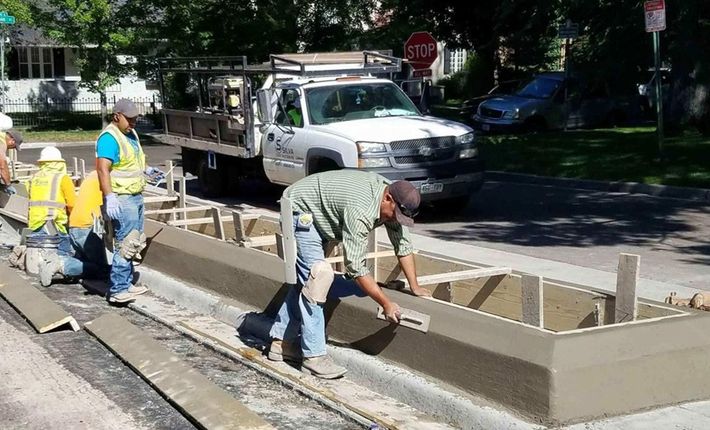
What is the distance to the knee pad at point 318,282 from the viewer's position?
6559 millimetres

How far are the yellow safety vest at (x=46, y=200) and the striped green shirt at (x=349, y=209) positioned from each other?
15.3ft

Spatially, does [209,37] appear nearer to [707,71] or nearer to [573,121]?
[573,121]

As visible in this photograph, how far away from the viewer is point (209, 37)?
91.6ft

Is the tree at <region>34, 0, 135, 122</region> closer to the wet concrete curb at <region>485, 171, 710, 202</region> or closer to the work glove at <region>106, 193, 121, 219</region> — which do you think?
the wet concrete curb at <region>485, 171, 710, 202</region>

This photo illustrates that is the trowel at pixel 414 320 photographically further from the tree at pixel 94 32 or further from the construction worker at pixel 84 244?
the tree at pixel 94 32

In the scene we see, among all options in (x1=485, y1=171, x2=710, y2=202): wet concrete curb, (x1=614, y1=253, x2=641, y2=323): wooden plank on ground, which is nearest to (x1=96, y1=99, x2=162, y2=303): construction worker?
(x1=614, y1=253, x2=641, y2=323): wooden plank on ground

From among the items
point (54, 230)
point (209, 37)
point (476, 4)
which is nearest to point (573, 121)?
point (476, 4)

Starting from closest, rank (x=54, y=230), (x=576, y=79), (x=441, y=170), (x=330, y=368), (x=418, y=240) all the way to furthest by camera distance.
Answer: (x=330, y=368), (x=54, y=230), (x=418, y=240), (x=441, y=170), (x=576, y=79)

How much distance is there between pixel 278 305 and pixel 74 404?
2095 millimetres

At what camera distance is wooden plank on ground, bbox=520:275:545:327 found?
6852 mm

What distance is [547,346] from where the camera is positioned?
5.45m

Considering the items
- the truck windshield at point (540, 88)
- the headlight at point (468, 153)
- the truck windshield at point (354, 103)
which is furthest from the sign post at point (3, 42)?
the headlight at point (468, 153)

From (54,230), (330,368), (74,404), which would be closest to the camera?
(74,404)

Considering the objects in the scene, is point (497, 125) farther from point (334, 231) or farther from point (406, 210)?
point (406, 210)
